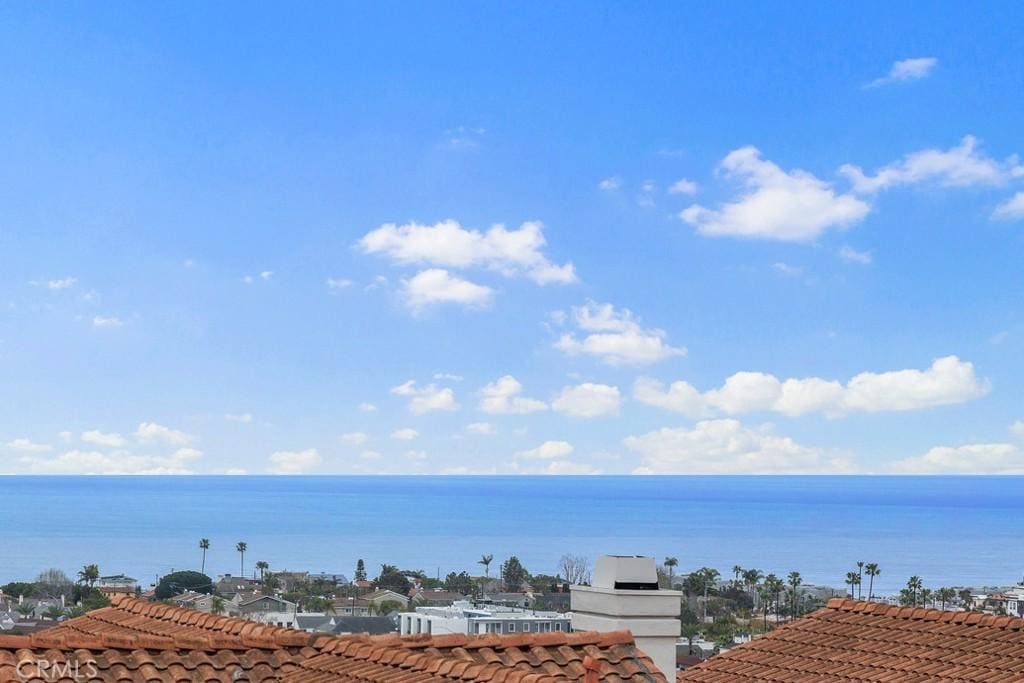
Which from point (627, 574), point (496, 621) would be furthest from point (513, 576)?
point (627, 574)

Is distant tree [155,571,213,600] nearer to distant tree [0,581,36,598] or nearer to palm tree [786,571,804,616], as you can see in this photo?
distant tree [0,581,36,598]

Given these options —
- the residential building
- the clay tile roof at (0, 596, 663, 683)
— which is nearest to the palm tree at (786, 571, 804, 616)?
the residential building

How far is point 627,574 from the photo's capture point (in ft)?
29.2

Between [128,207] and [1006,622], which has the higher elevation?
[128,207]

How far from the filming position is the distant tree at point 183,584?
389ft

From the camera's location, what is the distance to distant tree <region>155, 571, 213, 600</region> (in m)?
119

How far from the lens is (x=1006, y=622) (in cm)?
1271

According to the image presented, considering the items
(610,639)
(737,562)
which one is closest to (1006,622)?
(610,639)

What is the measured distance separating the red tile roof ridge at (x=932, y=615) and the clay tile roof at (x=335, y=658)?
6343mm

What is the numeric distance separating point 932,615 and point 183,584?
122308 millimetres

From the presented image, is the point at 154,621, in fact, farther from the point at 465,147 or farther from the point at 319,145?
the point at 465,147

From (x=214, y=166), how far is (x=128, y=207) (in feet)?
61.8

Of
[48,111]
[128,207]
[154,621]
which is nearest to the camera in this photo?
[154,621]

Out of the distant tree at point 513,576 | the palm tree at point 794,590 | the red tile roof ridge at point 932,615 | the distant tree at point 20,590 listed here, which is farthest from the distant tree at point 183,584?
the red tile roof ridge at point 932,615
